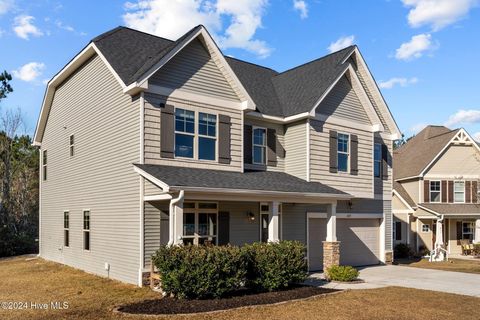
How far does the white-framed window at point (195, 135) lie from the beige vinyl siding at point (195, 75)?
33.2 inches

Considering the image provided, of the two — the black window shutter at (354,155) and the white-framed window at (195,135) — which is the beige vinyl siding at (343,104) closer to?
the black window shutter at (354,155)

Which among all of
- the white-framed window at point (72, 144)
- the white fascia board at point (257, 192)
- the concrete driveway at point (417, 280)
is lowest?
the concrete driveway at point (417, 280)

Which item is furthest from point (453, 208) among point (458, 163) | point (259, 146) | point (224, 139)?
point (224, 139)

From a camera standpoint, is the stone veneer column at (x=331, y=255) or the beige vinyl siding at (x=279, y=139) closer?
the stone veneer column at (x=331, y=255)

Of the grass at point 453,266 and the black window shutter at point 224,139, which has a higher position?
the black window shutter at point 224,139

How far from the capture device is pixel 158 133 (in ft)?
47.2

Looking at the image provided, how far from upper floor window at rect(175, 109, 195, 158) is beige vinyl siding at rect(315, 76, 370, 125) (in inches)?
230

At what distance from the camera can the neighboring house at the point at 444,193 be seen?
29203mm

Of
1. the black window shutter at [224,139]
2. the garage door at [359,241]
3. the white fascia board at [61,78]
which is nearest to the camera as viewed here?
the black window shutter at [224,139]

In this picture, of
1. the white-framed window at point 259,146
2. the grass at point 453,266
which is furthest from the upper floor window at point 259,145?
the grass at point 453,266

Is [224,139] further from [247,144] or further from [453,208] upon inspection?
[453,208]

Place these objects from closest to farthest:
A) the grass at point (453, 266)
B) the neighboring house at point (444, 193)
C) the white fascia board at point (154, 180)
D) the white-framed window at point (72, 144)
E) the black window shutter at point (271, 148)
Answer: the white fascia board at point (154, 180)
the black window shutter at point (271, 148)
the white-framed window at point (72, 144)
the grass at point (453, 266)
the neighboring house at point (444, 193)

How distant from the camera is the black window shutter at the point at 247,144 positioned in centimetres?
1755

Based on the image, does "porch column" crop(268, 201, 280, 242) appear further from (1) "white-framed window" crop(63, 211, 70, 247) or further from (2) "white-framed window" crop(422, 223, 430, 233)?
(2) "white-framed window" crop(422, 223, 430, 233)
